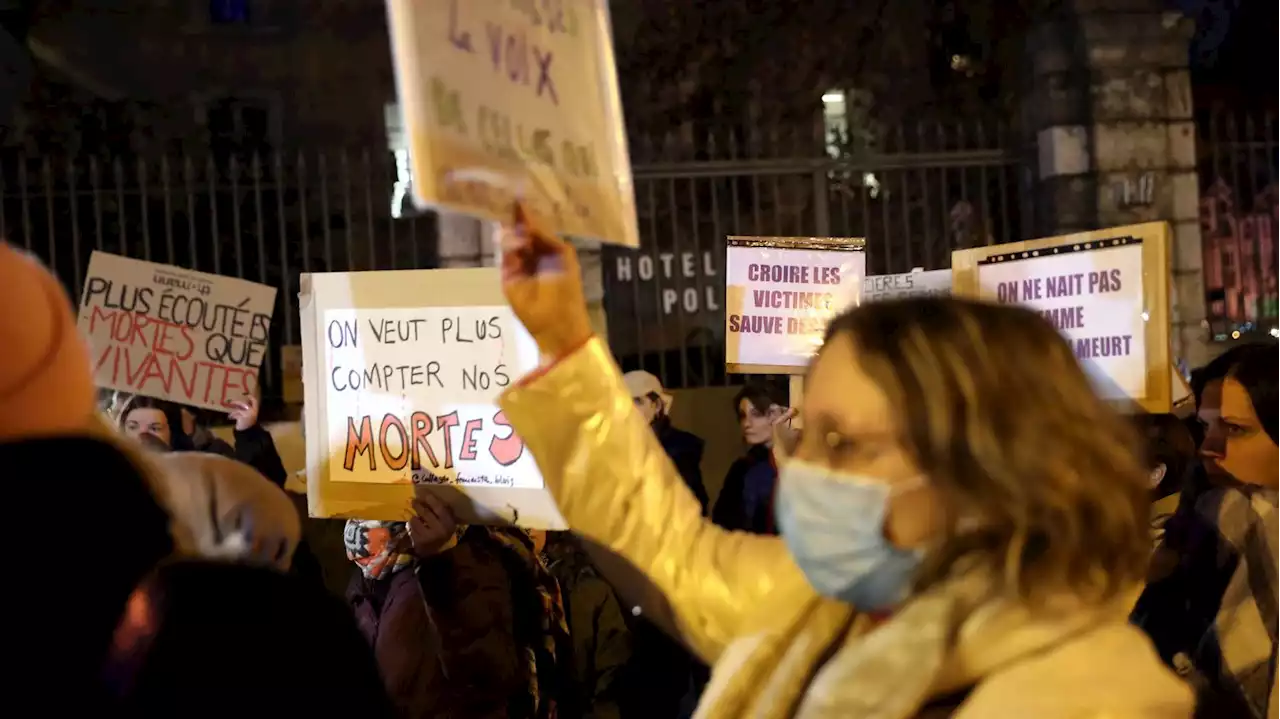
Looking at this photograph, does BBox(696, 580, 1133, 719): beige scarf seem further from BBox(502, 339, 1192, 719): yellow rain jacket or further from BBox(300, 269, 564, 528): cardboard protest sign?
BBox(300, 269, 564, 528): cardboard protest sign

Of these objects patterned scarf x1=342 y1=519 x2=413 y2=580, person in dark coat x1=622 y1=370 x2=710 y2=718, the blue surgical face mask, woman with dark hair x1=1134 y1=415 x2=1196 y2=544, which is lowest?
person in dark coat x1=622 y1=370 x2=710 y2=718

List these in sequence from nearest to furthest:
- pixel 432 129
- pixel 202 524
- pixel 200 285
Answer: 1. pixel 202 524
2. pixel 432 129
3. pixel 200 285

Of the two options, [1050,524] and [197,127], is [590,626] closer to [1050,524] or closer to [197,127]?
[1050,524]

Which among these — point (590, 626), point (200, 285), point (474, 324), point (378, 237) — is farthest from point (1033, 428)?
point (378, 237)

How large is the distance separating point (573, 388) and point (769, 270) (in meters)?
2.35

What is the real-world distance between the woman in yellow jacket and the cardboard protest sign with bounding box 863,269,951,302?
5.90ft

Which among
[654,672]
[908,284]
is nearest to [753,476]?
[654,672]

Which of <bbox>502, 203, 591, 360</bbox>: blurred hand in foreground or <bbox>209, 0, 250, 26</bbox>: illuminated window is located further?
<bbox>209, 0, 250, 26</bbox>: illuminated window

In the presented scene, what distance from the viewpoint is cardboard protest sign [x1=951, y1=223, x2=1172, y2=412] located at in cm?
279

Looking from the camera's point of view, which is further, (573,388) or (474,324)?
(474,324)

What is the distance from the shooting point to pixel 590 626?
390 cm

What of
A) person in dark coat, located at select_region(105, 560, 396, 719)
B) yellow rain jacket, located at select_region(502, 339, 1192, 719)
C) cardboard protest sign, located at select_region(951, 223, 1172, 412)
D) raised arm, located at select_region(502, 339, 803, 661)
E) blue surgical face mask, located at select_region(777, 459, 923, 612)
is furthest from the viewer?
cardboard protest sign, located at select_region(951, 223, 1172, 412)

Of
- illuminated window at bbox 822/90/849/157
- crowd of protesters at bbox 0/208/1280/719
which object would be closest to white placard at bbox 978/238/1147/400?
crowd of protesters at bbox 0/208/1280/719

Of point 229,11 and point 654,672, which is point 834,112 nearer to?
point 229,11
